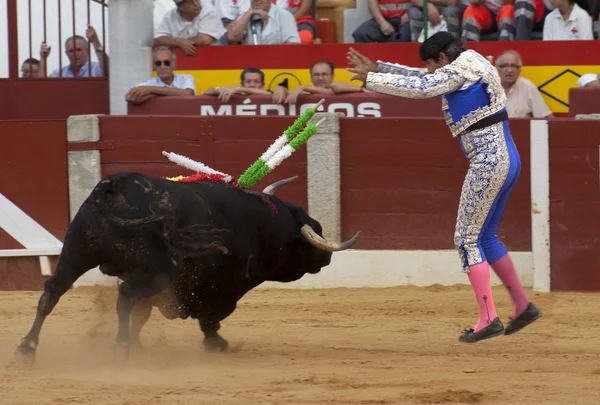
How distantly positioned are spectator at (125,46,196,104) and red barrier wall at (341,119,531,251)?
1.46 m

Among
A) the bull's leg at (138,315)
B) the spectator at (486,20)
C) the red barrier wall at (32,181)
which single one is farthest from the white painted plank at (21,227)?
the spectator at (486,20)

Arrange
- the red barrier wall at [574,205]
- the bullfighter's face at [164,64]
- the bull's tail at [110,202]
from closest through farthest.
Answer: the bull's tail at [110,202], the red barrier wall at [574,205], the bullfighter's face at [164,64]

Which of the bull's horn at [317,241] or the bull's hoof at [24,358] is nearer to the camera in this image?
the bull's hoof at [24,358]

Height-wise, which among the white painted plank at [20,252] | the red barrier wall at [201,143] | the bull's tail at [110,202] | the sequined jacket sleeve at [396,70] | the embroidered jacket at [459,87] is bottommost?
the white painted plank at [20,252]

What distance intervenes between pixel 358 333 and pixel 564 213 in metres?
1.93

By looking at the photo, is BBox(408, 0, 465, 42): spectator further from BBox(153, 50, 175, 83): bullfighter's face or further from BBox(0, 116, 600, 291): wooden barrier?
BBox(153, 50, 175, 83): bullfighter's face

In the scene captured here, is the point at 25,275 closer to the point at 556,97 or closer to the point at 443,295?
the point at 443,295

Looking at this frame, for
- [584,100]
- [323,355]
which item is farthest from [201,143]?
→ [323,355]

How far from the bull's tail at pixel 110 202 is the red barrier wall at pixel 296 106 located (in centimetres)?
341

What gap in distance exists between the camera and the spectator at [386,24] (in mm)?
8844

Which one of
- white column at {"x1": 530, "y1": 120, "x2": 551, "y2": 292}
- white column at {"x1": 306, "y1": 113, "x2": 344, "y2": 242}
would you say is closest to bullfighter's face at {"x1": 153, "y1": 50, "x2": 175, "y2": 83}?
white column at {"x1": 306, "y1": 113, "x2": 344, "y2": 242}

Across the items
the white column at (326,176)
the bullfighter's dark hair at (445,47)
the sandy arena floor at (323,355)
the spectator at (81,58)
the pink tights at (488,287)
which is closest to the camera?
the sandy arena floor at (323,355)

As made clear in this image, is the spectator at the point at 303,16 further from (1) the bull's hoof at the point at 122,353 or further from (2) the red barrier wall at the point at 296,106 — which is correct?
(1) the bull's hoof at the point at 122,353

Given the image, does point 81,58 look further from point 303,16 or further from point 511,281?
point 511,281
